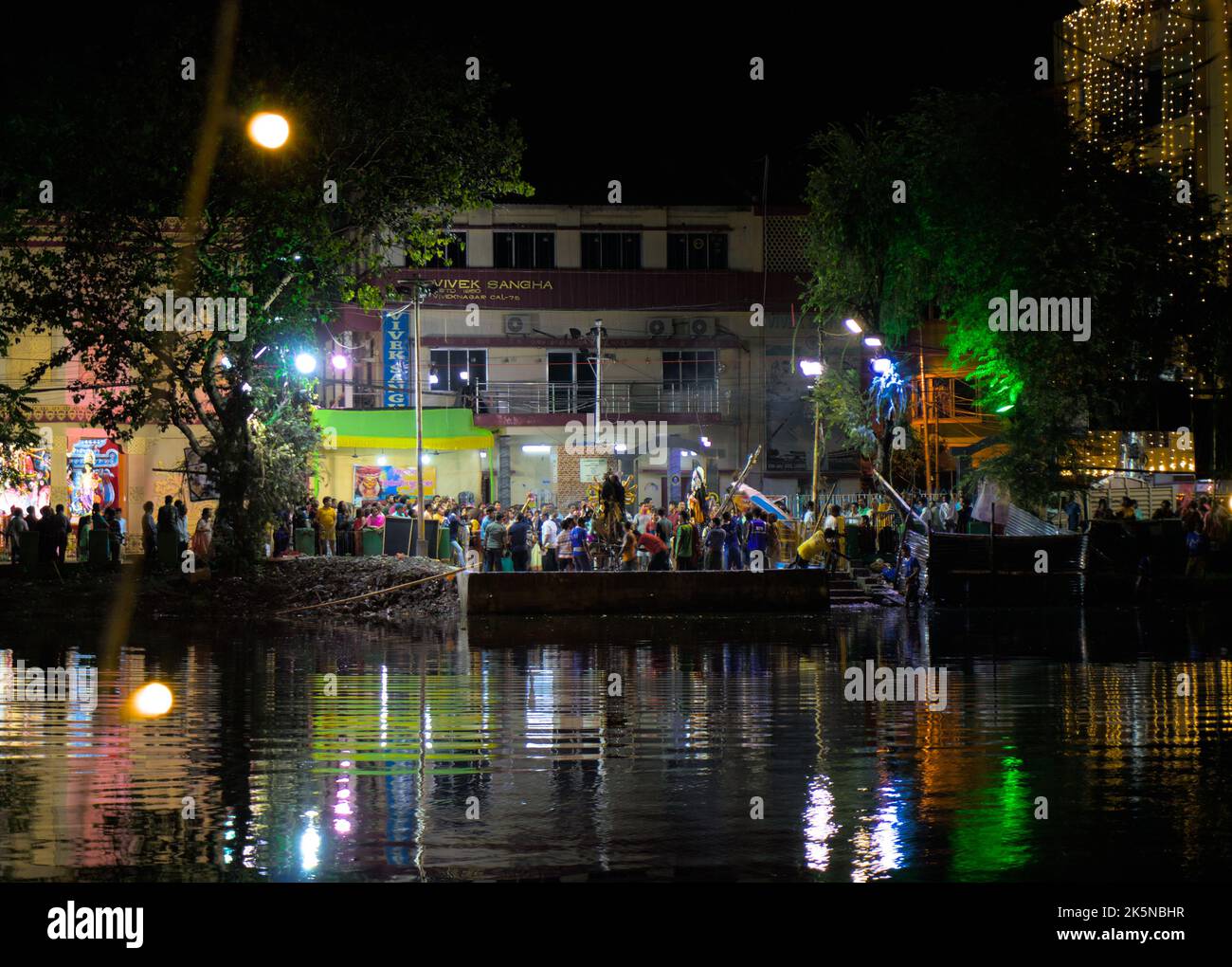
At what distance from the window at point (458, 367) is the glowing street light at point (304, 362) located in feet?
61.5

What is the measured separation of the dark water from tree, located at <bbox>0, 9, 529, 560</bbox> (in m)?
8.48

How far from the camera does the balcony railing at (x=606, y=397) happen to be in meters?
48.7

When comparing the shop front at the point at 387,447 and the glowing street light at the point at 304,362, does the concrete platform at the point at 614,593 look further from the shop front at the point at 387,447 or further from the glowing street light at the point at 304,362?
the shop front at the point at 387,447

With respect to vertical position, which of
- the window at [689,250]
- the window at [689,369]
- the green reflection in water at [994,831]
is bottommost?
the green reflection in water at [994,831]

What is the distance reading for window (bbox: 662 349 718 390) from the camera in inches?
1953

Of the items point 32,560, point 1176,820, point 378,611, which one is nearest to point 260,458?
point 378,611

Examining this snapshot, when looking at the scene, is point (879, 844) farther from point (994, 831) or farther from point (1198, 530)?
point (1198, 530)

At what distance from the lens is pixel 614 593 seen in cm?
2414

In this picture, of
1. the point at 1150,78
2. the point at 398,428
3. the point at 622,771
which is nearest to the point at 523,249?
the point at 398,428

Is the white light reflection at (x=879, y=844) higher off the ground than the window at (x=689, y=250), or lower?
lower

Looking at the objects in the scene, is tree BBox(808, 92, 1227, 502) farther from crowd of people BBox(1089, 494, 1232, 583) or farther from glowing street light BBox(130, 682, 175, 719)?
glowing street light BBox(130, 682, 175, 719)

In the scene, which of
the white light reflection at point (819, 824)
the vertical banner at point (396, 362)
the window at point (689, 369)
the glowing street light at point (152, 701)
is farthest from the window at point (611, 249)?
the white light reflection at point (819, 824)
